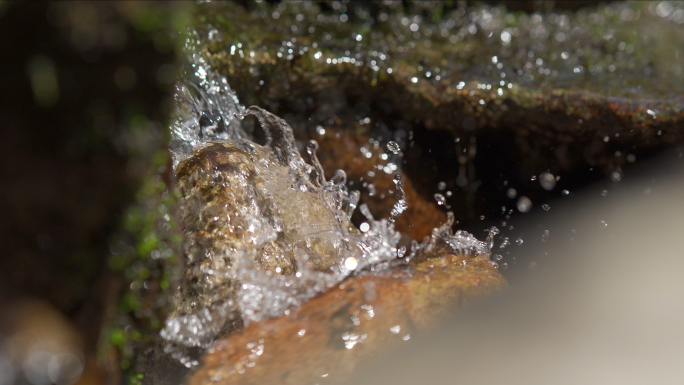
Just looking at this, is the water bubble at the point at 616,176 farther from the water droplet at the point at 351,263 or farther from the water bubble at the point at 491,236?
the water droplet at the point at 351,263

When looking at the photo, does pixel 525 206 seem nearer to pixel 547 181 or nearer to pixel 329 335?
pixel 547 181

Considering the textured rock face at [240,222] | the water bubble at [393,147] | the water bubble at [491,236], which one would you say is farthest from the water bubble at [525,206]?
the textured rock face at [240,222]

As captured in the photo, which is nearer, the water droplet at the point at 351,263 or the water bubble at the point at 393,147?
the water droplet at the point at 351,263

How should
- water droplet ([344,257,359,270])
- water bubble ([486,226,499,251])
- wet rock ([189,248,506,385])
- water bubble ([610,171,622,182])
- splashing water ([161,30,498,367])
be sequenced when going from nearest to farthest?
wet rock ([189,248,506,385])
splashing water ([161,30,498,367])
water droplet ([344,257,359,270])
water bubble ([486,226,499,251])
water bubble ([610,171,622,182])

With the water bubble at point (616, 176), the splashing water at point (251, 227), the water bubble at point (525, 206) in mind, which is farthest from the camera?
the water bubble at point (525, 206)

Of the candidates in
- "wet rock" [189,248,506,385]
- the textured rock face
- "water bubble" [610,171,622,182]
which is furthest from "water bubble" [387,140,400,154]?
"water bubble" [610,171,622,182]

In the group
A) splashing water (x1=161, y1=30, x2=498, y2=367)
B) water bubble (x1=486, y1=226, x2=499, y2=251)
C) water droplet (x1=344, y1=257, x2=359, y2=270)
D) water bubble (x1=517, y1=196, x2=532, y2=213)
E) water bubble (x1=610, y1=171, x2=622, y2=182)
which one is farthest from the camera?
water bubble (x1=517, y1=196, x2=532, y2=213)

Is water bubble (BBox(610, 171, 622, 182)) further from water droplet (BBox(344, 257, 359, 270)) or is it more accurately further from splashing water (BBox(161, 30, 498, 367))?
water droplet (BBox(344, 257, 359, 270))
